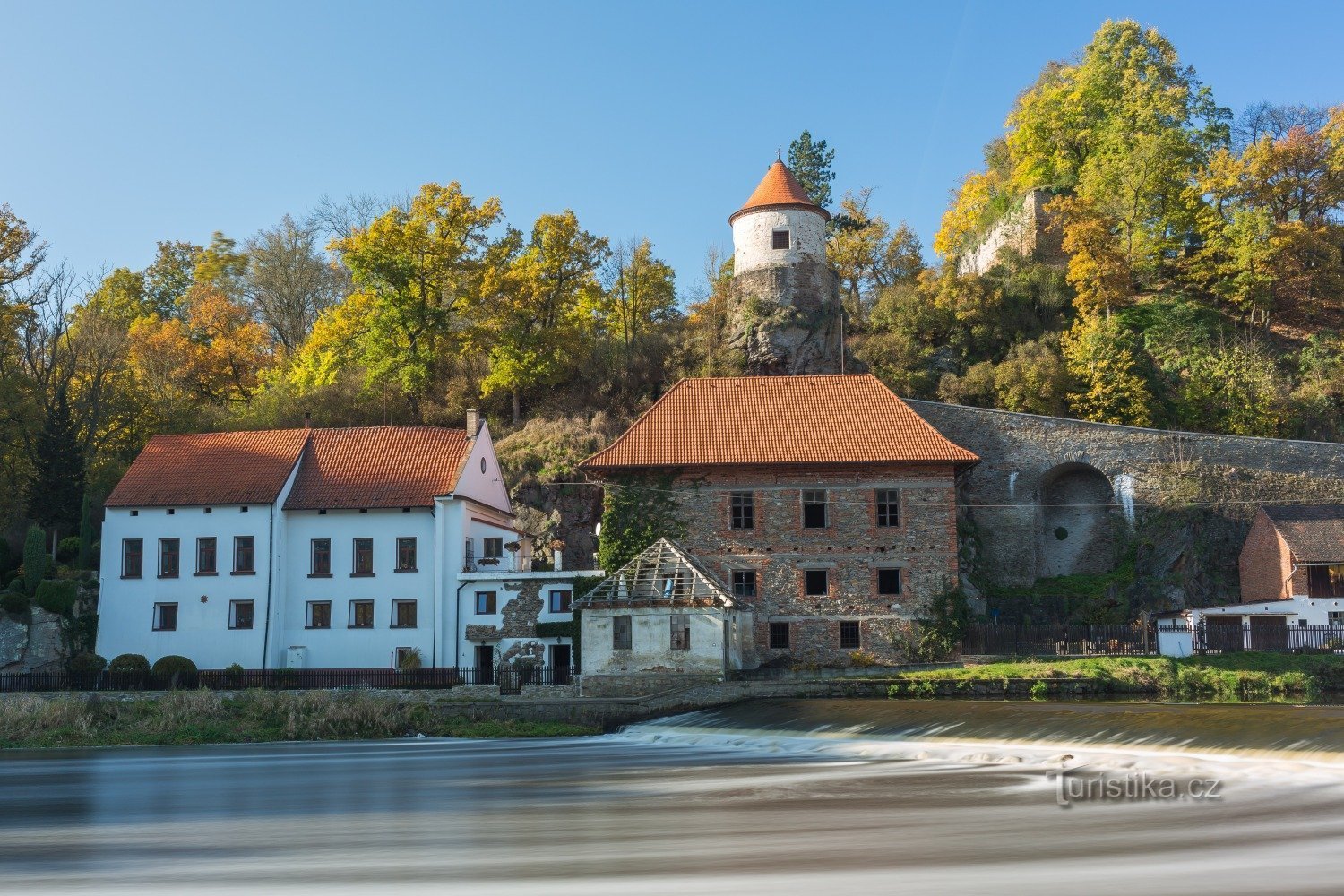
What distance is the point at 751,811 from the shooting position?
1847 cm

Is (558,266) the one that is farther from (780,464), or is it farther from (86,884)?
(86,884)

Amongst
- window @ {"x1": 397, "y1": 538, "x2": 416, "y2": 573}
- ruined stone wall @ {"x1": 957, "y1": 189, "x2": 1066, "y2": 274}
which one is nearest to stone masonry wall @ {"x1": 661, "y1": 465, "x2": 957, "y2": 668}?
window @ {"x1": 397, "y1": 538, "x2": 416, "y2": 573}

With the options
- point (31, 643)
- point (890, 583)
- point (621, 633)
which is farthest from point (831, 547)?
point (31, 643)

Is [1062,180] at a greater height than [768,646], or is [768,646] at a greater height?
[1062,180]

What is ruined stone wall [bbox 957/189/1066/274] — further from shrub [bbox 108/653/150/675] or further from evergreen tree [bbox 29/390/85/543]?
shrub [bbox 108/653/150/675]

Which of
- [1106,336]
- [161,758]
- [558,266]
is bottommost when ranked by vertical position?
[161,758]

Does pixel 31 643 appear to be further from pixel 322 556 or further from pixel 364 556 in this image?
pixel 364 556

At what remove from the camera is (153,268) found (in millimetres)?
70688

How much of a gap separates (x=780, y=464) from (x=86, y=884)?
26.4 m

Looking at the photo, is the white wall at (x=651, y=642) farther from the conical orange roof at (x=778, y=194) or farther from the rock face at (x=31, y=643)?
the conical orange roof at (x=778, y=194)

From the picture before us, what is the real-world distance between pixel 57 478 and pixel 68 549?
2807 mm

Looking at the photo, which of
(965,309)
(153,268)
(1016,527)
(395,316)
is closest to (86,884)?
(1016,527)

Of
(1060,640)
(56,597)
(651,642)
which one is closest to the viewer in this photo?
(651,642)

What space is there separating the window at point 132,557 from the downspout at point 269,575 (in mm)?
4274
